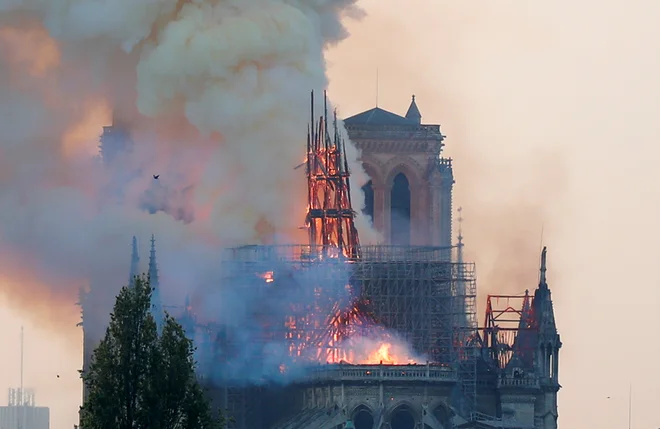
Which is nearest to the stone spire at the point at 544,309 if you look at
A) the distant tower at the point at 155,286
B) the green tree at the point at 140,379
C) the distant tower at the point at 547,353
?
the distant tower at the point at 547,353

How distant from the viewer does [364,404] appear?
177m

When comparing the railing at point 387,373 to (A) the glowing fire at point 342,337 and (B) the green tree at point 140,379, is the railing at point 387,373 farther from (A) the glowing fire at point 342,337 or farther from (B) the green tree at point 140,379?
(B) the green tree at point 140,379

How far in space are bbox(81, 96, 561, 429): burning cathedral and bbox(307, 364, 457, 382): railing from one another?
49 mm

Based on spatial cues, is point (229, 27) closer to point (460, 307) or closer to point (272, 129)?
point (272, 129)

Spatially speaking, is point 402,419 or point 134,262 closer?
point 402,419

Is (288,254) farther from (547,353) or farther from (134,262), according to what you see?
(547,353)

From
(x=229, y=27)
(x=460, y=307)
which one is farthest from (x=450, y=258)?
(x=229, y=27)

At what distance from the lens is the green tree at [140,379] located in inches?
4631

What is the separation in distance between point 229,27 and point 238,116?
19.4 feet

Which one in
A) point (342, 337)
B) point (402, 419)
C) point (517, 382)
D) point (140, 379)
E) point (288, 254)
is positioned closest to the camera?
point (140, 379)

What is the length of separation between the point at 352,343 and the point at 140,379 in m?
64.1

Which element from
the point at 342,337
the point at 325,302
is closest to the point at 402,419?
the point at 342,337

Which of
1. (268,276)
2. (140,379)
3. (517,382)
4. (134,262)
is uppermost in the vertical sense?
(134,262)

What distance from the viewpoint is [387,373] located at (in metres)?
177
